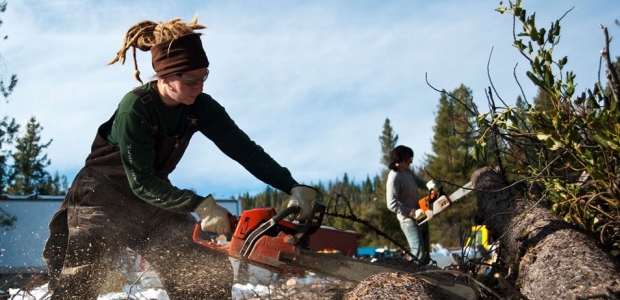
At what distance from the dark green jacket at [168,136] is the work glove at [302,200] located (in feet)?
0.45

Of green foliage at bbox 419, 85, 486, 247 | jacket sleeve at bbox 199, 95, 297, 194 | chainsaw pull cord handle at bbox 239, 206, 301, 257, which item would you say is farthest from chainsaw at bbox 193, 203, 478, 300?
green foliage at bbox 419, 85, 486, 247

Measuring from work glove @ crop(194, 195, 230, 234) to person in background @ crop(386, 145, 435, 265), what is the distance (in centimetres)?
425

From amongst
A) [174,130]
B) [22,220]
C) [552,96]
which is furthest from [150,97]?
[22,220]

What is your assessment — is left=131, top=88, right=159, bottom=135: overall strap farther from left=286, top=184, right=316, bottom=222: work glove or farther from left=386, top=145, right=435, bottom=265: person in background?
left=386, top=145, right=435, bottom=265: person in background

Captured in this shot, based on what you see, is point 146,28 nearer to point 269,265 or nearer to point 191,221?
point 191,221

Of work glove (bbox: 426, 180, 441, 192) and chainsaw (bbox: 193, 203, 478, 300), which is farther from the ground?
work glove (bbox: 426, 180, 441, 192)

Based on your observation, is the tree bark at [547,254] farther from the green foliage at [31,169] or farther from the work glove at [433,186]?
the green foliage at [31,169]

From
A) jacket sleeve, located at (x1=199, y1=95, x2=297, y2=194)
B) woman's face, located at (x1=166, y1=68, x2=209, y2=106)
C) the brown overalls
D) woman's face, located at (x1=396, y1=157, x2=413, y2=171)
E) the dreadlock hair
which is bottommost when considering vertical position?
the brown overalls

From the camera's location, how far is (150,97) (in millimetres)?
3621

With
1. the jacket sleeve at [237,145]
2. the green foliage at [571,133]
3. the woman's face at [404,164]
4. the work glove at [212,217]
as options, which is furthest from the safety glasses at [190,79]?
the woman's face at [404,164]

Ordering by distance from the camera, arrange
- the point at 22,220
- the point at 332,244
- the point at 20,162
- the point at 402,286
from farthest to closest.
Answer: the point at 20,162 → the point at 332,244 → the point at 22,220 → the point at 402,286

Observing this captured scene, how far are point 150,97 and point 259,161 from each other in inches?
34.3

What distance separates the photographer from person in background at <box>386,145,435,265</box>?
293 inches

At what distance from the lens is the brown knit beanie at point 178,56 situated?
11.7ft
